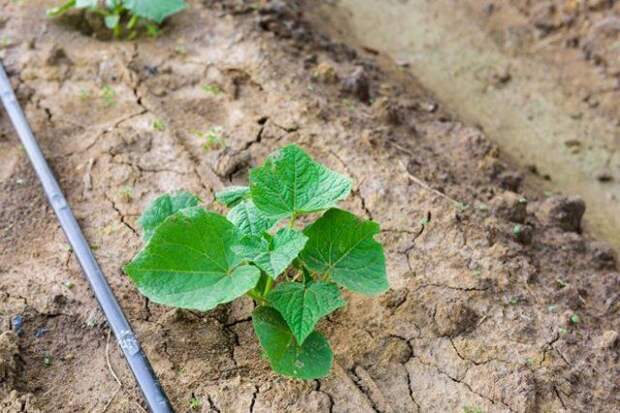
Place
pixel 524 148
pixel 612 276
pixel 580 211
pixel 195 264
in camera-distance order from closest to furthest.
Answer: pixel 195 264
pixel 612 276
pixel 580 211
pixel 524 148

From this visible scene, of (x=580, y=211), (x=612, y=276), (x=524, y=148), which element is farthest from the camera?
(x=524, y=148)

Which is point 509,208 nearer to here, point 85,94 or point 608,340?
point 608,340

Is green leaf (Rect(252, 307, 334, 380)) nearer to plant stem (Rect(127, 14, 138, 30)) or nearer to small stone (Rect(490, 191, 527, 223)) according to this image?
small stone (Rect(490, 191, 527, 223))

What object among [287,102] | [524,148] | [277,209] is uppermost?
[277,209]

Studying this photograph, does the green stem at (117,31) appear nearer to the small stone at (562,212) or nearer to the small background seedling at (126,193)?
the small background seedling at (126,193)

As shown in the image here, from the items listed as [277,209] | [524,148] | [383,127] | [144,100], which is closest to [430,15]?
[524,148]

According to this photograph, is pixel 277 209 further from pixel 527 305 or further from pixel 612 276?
pixel 612 276

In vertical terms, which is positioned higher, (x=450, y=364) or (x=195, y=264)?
(x=195, y=264)

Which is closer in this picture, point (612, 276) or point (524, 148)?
point (612, 276)

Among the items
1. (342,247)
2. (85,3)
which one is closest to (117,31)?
(85,3)
